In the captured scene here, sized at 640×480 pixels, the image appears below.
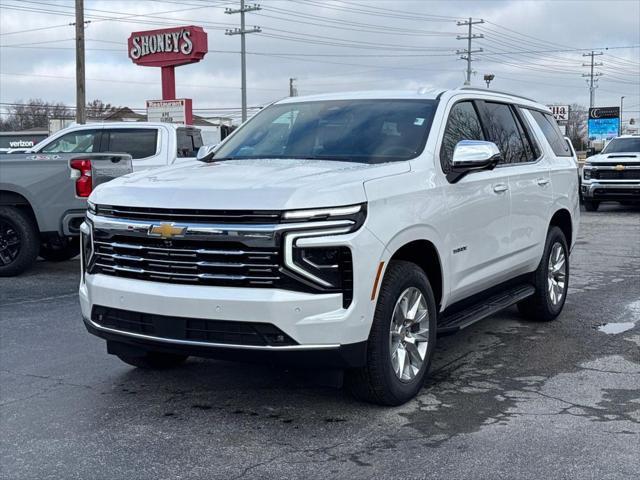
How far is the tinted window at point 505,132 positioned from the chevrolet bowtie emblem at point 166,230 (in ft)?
9.70

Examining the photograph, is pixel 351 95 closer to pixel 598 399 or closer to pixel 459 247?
pixel 459 247

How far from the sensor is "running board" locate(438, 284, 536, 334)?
5503 millimetres

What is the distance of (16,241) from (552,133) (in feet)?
21.1

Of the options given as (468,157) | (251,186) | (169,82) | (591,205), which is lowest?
(591,205)

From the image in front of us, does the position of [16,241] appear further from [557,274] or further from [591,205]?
[591,205]

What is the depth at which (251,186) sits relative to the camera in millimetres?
4480

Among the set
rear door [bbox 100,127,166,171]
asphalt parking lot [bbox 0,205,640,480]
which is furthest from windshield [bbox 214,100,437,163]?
rear door [bbox 100,127,166,171]

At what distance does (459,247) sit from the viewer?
5484 mm

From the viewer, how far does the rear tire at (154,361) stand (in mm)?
5645

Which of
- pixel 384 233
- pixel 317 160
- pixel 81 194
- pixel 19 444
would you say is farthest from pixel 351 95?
pixel 81 194

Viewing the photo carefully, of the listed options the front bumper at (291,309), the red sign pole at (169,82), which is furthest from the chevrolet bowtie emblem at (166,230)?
the red sign pole at (169,82)

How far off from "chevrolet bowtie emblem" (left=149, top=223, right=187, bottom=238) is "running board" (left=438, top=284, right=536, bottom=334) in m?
1.88

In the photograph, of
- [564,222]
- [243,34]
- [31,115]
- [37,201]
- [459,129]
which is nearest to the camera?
[459,129]

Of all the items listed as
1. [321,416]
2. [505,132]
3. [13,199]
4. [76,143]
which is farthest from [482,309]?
[76,143]
